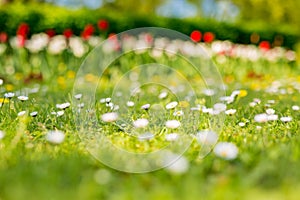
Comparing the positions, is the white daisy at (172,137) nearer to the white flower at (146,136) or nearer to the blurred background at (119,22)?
the white flower at (146,136)

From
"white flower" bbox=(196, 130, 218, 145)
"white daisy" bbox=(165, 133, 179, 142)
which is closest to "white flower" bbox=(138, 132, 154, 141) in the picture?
"white daisy" bbox=(165, 133, 179, 142)

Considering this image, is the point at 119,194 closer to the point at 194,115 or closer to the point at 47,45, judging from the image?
the point at 194,115

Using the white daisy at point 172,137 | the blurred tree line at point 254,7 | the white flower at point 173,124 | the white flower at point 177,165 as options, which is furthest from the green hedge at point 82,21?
the blurred tree line at point 254,7

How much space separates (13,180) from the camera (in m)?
Answer: 1.83

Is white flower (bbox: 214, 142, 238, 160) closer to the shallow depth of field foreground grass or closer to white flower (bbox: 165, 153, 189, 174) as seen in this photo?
the shallow depth of field foreground grass

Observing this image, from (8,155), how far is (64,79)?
406cm

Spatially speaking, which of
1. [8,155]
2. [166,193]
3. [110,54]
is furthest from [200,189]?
[110,54]

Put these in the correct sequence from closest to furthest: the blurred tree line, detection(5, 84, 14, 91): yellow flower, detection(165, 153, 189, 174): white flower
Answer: detection(165, 153, 189, 174): white flower, detection(5, 84, 14, 91): yellow flower, the blurred tree line

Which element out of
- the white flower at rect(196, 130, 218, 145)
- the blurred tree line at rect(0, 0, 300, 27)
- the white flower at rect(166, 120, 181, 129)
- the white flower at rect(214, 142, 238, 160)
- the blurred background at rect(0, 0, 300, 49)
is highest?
the white flower at rect(214, 142, 238, 160)

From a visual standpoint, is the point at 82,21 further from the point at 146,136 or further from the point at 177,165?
the point at 177,165

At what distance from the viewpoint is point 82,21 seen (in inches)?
324

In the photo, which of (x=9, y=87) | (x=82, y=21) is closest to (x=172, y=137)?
(x=9, y=87)

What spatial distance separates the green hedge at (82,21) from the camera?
7.77m

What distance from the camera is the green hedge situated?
25.5 feet
